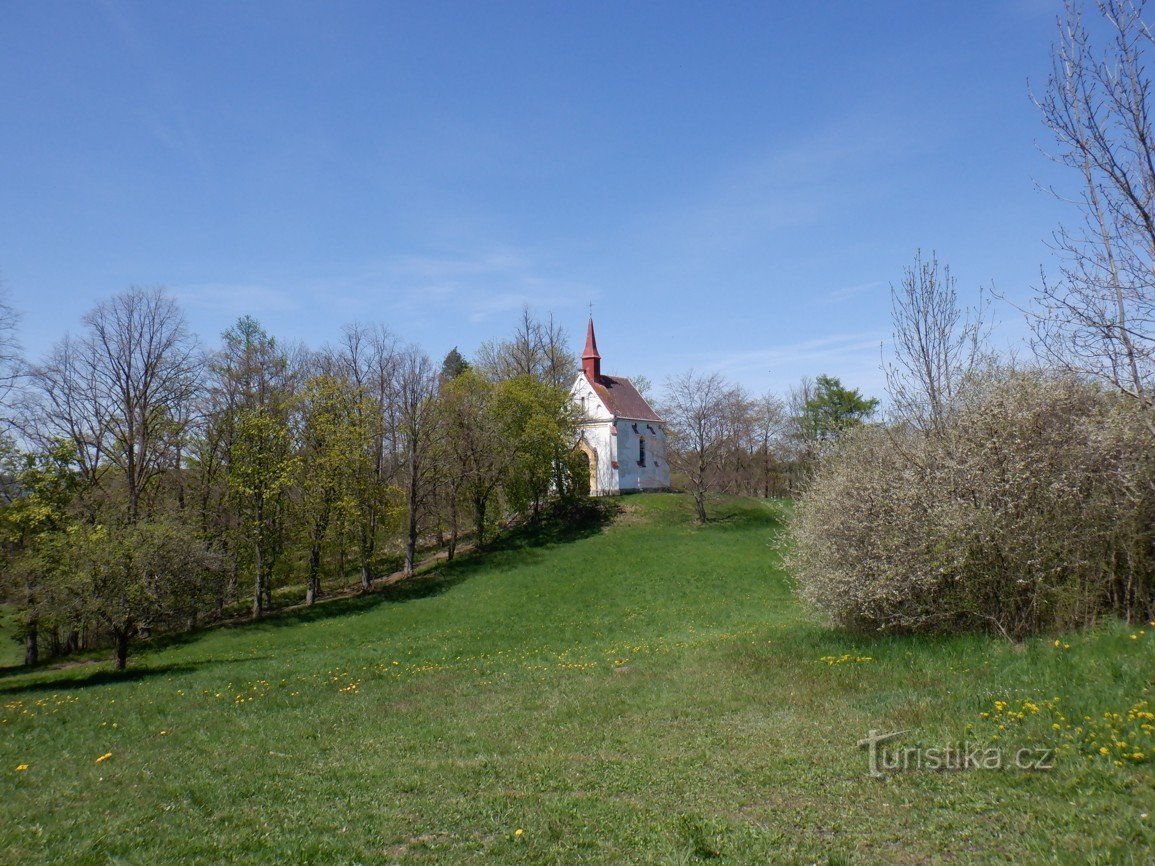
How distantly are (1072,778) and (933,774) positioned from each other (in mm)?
1052

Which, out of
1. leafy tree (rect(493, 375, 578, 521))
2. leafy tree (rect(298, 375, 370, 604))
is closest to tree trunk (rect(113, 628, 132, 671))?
leafy tree (rect(298, 375, 370, 604))

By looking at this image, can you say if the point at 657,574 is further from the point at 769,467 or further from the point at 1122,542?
the point at 769,467

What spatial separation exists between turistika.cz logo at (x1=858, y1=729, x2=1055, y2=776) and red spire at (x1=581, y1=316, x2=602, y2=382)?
49.6 m

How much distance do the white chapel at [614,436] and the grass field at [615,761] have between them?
36764 millimetres

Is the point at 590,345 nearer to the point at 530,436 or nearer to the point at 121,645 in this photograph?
the point at 530,436

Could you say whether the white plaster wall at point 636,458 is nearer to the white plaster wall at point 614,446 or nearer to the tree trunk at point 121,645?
the white plaster wall at point 614,446

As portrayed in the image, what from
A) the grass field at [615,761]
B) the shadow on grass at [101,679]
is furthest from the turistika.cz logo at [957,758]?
the shadow on grass at [101,679]

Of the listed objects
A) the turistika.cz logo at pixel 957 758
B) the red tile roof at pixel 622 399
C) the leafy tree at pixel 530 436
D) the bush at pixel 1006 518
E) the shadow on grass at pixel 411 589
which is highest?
the red tile roof at pixel 622 399

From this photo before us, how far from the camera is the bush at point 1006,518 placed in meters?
9.36

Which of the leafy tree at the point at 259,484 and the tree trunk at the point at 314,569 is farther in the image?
the tree trunk at the point at 314,569

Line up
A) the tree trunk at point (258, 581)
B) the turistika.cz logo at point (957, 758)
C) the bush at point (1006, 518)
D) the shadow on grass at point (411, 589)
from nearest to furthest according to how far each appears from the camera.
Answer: the turistika.cz logo at point (957, 758) < the bush at point (1006, 518) < the shadow on grass at point (411, 589) < the tree trunk at point (258, 581)

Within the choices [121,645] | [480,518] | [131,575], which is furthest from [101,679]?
[480,518]

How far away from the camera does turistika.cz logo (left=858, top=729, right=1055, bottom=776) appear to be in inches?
237

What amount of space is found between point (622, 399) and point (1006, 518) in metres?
46.5
